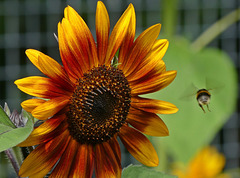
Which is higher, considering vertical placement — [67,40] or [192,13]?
[192,13]

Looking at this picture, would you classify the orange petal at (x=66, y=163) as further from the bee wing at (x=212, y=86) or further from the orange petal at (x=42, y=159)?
the bee wing at (x=212, y=86)

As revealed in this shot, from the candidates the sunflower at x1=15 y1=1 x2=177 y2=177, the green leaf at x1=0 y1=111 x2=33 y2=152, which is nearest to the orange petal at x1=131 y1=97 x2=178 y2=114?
the sunflower at x1=15 y1=1 x2=177 y2=177

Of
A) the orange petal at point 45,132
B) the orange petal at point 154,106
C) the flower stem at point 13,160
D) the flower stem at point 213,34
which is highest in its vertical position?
the flower stem at point 213,34

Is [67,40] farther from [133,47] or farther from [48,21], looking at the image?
[48,21]

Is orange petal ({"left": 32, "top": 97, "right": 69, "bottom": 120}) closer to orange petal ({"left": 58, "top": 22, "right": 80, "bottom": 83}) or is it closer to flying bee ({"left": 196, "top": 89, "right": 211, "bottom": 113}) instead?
orange petal ({"left": 58, "top": 22, "right": 80, "bottom": 83})

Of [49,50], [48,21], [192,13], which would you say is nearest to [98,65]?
[49,50]

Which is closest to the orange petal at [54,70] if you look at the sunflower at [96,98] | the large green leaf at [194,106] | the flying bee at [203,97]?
the sunflower at [96,98]
